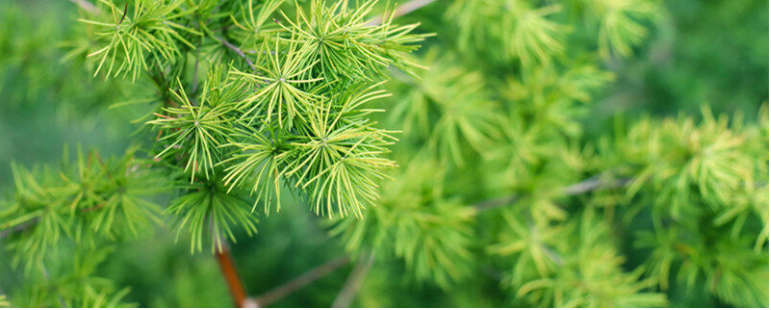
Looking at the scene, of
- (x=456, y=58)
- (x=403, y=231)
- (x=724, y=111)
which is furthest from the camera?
(x=724, y=111)

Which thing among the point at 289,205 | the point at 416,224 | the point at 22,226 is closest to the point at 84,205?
the point at 22,226

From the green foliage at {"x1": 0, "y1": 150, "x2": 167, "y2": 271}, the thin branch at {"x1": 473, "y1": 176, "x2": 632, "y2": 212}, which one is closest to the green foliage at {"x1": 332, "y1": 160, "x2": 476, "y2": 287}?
the thin branch at {"x1": 473, "y1": 176, "x2": 632, "y2": 212}

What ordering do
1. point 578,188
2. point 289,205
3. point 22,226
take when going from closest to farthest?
point 22,226 < point 578,188 < point 289,205

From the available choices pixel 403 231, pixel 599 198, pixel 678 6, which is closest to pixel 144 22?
pixel 403 231

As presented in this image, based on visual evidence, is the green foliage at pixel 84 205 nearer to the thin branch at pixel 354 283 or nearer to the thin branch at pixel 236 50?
the thin branch at pixel 236 50

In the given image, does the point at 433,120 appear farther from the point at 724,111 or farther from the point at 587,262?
the point at 724,111

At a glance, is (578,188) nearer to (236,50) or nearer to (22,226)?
(236,50)
